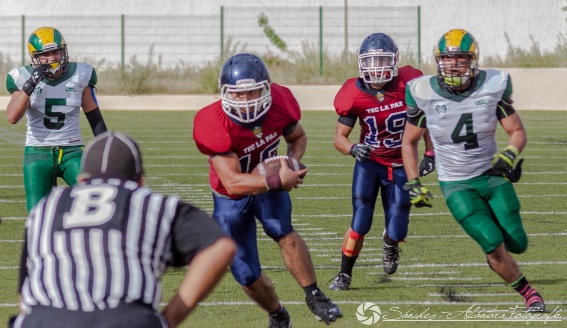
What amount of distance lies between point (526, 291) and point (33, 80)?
11.1 ft

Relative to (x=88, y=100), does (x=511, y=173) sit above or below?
below

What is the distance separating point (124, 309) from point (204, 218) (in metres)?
0.35

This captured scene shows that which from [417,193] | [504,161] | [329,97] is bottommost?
[417,193]

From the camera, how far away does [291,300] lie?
622cm

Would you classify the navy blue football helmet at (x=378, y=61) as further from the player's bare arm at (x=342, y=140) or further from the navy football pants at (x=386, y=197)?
the navy football pants at (x=386, y=197)

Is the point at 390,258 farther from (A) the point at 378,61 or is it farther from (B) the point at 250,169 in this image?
(B) the point at 250,169

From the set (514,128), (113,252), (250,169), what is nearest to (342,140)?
(514,128)

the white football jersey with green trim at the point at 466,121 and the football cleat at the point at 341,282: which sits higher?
the white football jersey with green trim at the point at 466,121

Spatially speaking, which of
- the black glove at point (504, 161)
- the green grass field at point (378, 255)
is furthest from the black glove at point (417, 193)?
the green grass field at point (378, 255)

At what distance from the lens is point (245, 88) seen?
525 centimetres

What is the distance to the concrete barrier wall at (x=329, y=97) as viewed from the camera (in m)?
21.4

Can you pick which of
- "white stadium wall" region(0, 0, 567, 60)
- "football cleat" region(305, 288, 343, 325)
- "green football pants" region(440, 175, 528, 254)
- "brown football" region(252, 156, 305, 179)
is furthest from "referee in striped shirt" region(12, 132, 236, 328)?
"white stadium wall" region(0, 0, 567, 60)

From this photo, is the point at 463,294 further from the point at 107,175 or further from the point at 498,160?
the point at 107,175

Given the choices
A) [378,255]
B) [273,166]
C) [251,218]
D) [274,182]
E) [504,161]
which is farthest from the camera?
[378,255]
